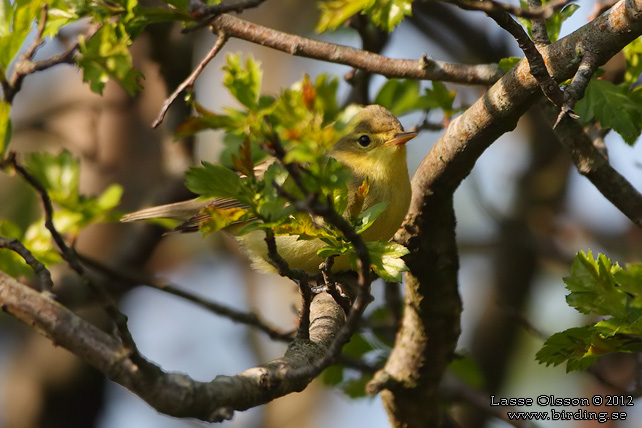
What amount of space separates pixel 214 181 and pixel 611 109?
176cm

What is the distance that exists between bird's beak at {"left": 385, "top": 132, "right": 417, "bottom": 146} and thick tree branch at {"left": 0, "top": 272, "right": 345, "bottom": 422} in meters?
2.73

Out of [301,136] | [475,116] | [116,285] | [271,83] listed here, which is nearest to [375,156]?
[475,116]

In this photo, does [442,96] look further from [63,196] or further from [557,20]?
[63,196]

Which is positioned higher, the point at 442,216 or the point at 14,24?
the point at 14,24

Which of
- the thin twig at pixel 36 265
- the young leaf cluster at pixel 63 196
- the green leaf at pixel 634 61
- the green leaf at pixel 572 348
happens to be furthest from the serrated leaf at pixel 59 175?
the green leaf at pixel 634 61

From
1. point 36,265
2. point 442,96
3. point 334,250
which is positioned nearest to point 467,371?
point 442,96

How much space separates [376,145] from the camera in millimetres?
5113

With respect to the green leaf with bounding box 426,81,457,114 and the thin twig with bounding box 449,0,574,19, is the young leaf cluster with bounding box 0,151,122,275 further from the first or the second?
the thin twig with bounding box 449,0,574,19

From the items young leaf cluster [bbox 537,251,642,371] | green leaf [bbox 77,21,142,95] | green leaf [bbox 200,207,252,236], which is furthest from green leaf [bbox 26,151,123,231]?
young leaf cluster [bbox 537,251,642,371]

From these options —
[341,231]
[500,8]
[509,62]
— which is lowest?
[341,231]

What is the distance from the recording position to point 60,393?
7.09 m

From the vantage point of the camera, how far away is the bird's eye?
17.0 ft

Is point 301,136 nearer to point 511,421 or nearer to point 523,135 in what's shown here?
point 511,421

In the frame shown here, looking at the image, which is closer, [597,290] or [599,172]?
[597,290]
